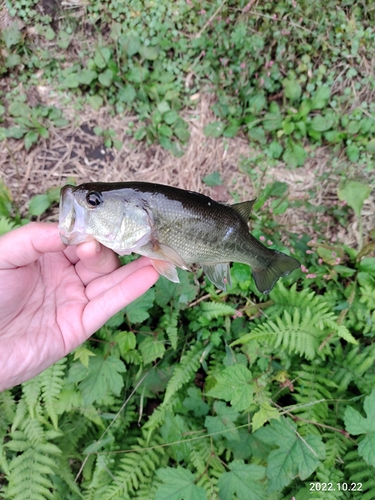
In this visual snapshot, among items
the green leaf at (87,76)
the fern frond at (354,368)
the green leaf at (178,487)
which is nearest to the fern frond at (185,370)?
the green leaf at (178,487)

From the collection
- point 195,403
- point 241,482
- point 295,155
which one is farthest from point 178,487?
point 295,155

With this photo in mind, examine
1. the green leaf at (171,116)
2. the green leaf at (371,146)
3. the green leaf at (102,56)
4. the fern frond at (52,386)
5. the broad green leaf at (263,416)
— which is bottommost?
the fern frond at (52,386)

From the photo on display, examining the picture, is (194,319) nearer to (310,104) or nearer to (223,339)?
(223,339)

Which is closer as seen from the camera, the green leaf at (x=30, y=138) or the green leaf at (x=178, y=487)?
the green leaf at (x=178, y=487)

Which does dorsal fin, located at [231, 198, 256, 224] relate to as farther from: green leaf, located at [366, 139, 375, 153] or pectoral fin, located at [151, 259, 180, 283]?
green leaf, located at [366, 139, 375, 153]

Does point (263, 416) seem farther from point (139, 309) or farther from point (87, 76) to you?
point (87, 76)

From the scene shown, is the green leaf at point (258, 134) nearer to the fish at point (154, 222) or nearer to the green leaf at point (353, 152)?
the green leaf at point (353, 152)

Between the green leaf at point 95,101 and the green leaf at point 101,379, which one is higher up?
the green leaf at point 95,101
